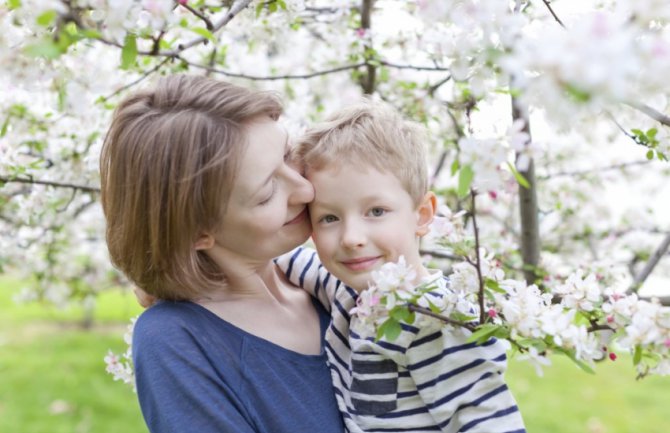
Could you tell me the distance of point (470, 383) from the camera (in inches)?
59.9

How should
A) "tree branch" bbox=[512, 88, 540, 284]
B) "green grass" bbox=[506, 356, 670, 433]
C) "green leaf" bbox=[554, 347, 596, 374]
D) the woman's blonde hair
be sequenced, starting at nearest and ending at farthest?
"green leaf" bbox=[554, 347, 596, 374], the woman's blonde hair, "tree branch" bbox=[512, 88, 540, 284], "green grass" bbox=[506, 356, 670, 433]

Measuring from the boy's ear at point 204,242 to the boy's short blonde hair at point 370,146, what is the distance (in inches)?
11.4

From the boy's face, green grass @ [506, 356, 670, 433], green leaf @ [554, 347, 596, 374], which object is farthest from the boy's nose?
green grass @ [506, 356, 670, 433]

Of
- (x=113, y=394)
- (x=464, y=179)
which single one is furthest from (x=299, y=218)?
(x=113, y=394)

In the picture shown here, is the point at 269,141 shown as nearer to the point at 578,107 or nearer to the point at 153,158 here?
the point at 153,158

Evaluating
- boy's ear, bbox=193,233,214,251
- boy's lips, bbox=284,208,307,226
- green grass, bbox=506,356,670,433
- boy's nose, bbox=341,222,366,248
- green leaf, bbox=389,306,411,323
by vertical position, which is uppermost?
green leaf, bbox=389,306,411,323

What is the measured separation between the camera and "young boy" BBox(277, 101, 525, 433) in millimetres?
1525

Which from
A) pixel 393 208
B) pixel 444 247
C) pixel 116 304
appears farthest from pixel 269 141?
pixel 116 304

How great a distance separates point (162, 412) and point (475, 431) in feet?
2.19

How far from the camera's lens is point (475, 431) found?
4.93 feet

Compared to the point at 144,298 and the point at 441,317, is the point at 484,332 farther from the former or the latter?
the point at 144,298

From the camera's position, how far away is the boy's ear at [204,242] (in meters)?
1.72

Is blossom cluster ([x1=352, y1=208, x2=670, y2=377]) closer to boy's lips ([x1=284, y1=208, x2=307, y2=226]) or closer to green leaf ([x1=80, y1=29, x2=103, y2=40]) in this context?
boy's lips ([x1=284, y1=208, x2=307, y2=226])

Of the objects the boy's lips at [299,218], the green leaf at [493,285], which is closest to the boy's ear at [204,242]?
the boy's lips at [299,218]
